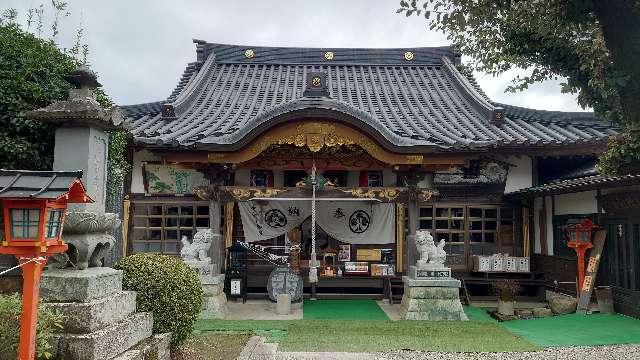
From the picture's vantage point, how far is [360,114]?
11.1 meters

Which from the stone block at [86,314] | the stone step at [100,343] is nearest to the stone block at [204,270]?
the stone step at [100,343]

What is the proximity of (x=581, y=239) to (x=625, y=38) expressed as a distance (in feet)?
26.0

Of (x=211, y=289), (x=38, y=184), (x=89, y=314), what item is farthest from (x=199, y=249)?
(x=38, y=184)

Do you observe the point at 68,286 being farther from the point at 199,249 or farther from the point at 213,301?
the point at 199,249

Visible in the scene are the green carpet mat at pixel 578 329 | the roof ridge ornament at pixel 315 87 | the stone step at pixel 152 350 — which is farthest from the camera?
the roof ridge ornament at pixel 315 87

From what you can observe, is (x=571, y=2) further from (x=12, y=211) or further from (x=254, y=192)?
(x=254, y=192)

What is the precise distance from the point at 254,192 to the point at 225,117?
12.2 feet

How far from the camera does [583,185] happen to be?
10492mm

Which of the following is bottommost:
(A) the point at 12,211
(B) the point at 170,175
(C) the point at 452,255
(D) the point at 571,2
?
(C) the point at 452,255

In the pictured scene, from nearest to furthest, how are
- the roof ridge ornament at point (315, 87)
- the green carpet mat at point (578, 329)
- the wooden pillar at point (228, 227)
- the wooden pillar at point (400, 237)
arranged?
the green carpet mat at point (578, 329), the roof ridge ornament at point (315, 87), the wooden pillar at point (228, 227), the wooden pillar at point (400, 237)

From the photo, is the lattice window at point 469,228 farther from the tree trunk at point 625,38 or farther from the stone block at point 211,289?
the tree trunk at point 625,38

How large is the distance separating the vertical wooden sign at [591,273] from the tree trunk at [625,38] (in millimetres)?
7473

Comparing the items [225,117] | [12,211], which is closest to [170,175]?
[225,117]

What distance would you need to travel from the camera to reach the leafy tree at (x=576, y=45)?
4.84 meters
